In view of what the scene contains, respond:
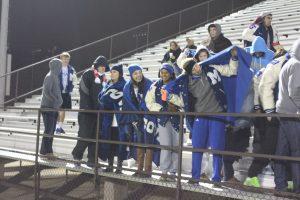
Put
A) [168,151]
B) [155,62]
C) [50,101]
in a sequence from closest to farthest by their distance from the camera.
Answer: [168,151], [50,101], [155,62]

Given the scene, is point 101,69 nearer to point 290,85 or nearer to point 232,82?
point 232,82

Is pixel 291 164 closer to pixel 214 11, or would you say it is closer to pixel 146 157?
pixel 146 157

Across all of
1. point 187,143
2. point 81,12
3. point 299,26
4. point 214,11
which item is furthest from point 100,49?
point 187,143

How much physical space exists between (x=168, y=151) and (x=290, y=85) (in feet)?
6.02

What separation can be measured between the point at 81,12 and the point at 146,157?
444 inches

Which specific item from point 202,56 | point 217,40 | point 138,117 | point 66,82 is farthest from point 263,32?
point 66,82

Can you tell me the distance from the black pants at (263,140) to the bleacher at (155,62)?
0.72 metres

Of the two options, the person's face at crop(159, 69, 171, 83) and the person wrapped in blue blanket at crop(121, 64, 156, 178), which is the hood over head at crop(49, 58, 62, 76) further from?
the person's face at crop(159, 69, 171, 83)

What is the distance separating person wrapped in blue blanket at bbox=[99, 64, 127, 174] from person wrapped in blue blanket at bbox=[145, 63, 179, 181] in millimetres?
717


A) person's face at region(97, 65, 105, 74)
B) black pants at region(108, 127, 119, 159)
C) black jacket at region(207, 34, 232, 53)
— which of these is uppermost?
black jacket at region(207, 34, 232, 53)

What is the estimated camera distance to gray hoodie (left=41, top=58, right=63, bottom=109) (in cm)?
806

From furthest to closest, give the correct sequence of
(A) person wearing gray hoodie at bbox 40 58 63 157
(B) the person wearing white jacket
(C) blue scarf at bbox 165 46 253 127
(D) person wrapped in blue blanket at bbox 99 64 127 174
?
(A) person wearing gray hoodie at bbox 40 58 63 157 < (D) person wrapped in blue blanket at bbox 99 64 127 174 < (C) blue scarf at bbox 165 46 253 127 < (B) the person wearing white jacket

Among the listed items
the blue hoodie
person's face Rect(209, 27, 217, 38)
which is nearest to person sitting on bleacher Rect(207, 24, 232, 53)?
person's face Rect(209, 27, 217, 38)

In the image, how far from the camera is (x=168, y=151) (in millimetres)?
5977
